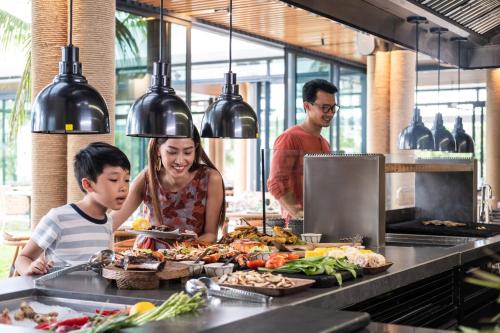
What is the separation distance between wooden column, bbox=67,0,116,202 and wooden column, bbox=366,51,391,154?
7.03 metres

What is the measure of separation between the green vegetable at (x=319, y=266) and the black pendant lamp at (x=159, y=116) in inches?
26.5

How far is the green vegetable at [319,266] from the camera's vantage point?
3.25 metres

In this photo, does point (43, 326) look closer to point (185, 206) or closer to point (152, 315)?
point (152, 315)

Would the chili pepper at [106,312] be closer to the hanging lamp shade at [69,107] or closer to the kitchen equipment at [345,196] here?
the hanging lamp shade at [69,107]

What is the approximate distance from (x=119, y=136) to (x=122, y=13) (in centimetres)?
138

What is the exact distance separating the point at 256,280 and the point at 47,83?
3.33 meters

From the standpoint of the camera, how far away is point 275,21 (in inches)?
422

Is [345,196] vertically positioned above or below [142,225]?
above

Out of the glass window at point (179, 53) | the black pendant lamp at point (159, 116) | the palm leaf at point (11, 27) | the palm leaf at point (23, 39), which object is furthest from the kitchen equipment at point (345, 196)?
the palm leaf at point (11, 27)

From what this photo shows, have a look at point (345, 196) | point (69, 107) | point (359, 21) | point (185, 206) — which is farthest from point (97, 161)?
point (359, 21)

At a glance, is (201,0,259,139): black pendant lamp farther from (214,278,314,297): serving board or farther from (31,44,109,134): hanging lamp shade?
(214,278,314,297): serving board

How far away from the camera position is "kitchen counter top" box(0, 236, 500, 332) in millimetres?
2461

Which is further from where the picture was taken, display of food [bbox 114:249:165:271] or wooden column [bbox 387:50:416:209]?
wooden column [bbox 387:50:416:209]

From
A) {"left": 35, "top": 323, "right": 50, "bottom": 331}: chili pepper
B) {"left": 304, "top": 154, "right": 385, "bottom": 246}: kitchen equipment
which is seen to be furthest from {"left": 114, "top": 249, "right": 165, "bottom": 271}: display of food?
{"left": 304, "top": 154, "right": 385, "bottom": 246}: kitchen equipment
